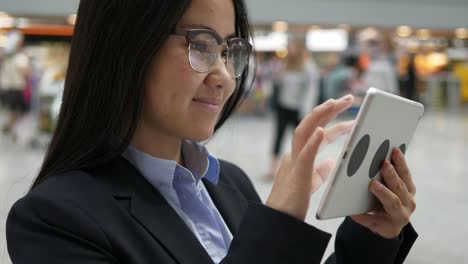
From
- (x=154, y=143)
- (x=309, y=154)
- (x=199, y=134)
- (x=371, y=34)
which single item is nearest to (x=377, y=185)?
(x=309, y=154)

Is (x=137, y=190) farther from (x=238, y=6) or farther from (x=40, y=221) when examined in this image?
(x=238, y=6)

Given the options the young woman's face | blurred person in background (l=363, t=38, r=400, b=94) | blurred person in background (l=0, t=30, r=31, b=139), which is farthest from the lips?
blurred person in background (l=0, t=30, r=31, b=139)

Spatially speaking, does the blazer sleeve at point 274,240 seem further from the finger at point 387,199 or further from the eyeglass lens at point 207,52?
the eyeglass lens at point 207,52

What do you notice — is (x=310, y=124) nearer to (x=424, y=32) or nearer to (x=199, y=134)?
(x=199, y=134)

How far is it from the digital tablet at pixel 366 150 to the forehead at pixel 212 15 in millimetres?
375

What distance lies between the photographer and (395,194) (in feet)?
4.28

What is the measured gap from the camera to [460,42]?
80.2ft

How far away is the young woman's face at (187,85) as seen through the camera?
1.25m

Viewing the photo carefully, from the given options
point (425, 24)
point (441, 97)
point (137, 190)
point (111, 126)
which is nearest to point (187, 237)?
point (137, 190)

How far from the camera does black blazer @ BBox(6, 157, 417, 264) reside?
3.69ft

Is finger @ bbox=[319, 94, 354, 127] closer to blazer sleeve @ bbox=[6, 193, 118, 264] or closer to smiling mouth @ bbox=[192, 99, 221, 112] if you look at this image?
smiling mouth @ bbox=[192, 99, 221, 112]

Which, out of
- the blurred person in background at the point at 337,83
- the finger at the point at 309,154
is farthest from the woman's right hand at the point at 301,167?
the blurred person in background at the point at 337,83

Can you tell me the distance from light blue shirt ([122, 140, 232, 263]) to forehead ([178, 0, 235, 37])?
12.4 inches

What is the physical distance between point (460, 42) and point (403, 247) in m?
24.9
